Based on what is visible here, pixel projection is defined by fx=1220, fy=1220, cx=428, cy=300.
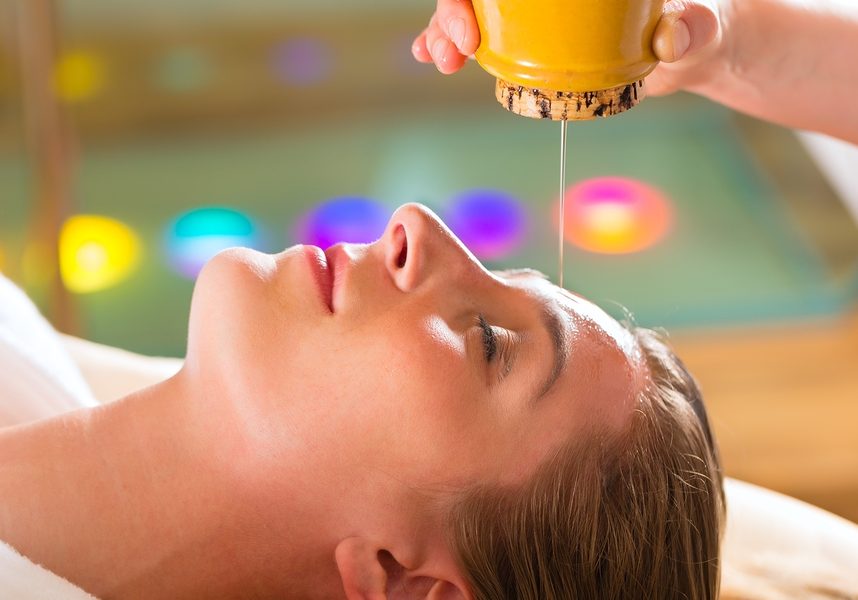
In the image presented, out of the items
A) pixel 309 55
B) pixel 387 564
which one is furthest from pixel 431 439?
pixel 309 55

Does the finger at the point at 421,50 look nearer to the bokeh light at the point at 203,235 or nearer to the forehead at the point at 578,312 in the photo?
the forehead at the point at 578,312

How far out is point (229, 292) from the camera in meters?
1.37

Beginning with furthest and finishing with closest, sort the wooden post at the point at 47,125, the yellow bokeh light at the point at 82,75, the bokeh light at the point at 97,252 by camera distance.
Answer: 1. the yellow bokeh light at the point at 82,75
2. the bokeh light at the point at 97,252
3. the wooden post at the point at 47,125

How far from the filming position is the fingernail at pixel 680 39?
126 centimetres

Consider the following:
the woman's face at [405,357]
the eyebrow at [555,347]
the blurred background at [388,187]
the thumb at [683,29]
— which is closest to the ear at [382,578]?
the woman's face at [405,357]

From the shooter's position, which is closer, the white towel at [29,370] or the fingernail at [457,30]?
the fingernail at [457,30]

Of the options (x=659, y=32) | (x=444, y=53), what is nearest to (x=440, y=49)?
(x=444, y=53)

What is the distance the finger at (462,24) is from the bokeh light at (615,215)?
240 cm

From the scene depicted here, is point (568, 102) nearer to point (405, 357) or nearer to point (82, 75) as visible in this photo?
point (405, 357)

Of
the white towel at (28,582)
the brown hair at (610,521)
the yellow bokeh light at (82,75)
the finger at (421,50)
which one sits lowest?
the white towel at (28,582)

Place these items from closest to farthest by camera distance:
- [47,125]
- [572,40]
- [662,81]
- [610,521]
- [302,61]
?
[572,40]
[610,521]
[662,81]
[47,125]
[302,61]

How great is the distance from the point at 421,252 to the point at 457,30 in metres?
0.25

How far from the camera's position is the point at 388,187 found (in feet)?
12.6

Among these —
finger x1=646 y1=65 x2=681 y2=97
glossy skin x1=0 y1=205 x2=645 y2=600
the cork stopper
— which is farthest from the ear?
finger x1=646 y1=65 x2=681 y2=97
